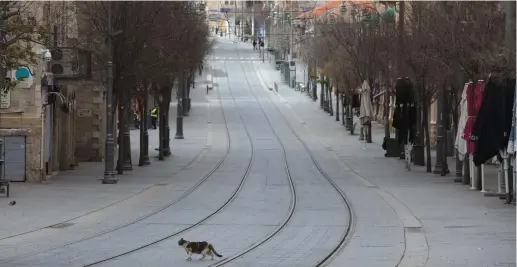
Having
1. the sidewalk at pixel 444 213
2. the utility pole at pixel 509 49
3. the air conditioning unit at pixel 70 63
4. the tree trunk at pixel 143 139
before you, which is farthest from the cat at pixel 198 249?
the tree trunk at pixel 143 139

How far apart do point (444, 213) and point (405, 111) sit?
17.6 metres

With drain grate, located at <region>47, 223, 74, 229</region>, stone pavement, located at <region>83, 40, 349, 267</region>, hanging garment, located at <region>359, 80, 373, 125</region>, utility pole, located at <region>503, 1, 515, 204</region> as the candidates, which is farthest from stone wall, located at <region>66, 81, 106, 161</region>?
drain grate, located at <region>47, 223, 74, 229</region>

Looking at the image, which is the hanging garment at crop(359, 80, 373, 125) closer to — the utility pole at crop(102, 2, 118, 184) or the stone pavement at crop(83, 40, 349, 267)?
the stone pavement at crop(83, 40, 349, 267)

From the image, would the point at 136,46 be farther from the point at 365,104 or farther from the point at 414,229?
the point at 365,104

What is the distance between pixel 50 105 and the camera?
35.3m

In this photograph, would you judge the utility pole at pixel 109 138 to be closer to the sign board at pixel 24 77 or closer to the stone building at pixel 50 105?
the stone building at pixel 50 105

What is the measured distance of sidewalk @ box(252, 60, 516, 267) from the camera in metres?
16.0

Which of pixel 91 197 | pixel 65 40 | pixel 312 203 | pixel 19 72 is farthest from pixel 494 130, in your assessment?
pixel 65 40

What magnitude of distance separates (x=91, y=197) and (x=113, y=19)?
9494 mm

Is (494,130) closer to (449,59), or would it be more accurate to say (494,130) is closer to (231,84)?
(449,59)

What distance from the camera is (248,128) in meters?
67.3

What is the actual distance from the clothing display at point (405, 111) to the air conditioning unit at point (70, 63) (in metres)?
12.4

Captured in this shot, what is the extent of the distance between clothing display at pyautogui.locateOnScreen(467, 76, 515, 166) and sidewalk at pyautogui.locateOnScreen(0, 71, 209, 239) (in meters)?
9.09

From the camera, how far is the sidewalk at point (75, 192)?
845 inches
